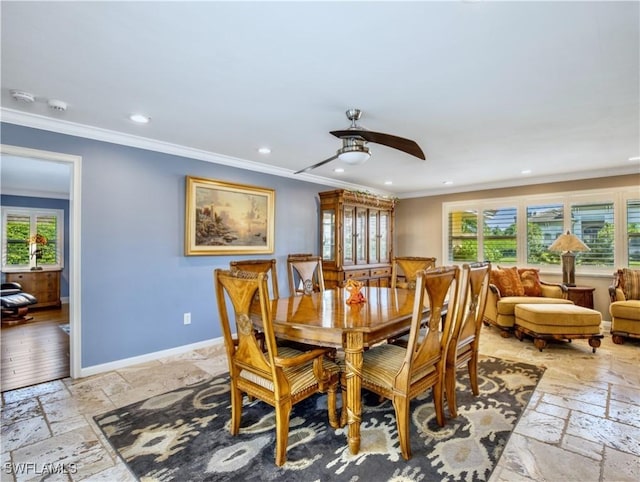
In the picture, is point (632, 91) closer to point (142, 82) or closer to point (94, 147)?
point (142, 82)

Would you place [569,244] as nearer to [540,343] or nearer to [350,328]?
[540,343]

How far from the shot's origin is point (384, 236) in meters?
6.14

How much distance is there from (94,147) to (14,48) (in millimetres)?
1408

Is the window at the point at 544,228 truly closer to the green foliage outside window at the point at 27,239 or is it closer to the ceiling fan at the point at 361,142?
the ceiling fan at the point at 361,142

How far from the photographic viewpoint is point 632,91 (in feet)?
7.77

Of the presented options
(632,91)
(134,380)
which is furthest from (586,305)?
(134,380)

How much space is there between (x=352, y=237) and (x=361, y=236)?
227mm

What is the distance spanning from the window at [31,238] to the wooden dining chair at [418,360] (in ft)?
23.9

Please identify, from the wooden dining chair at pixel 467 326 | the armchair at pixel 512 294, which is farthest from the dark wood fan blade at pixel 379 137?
the armchair at pixel 512 294

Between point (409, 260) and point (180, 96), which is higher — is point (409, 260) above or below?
below

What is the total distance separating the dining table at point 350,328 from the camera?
1.88m

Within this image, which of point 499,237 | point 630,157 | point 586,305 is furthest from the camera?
point 499,237

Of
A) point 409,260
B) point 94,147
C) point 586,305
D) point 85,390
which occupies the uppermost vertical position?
point 94,147

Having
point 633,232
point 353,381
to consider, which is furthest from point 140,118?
point 633,232
